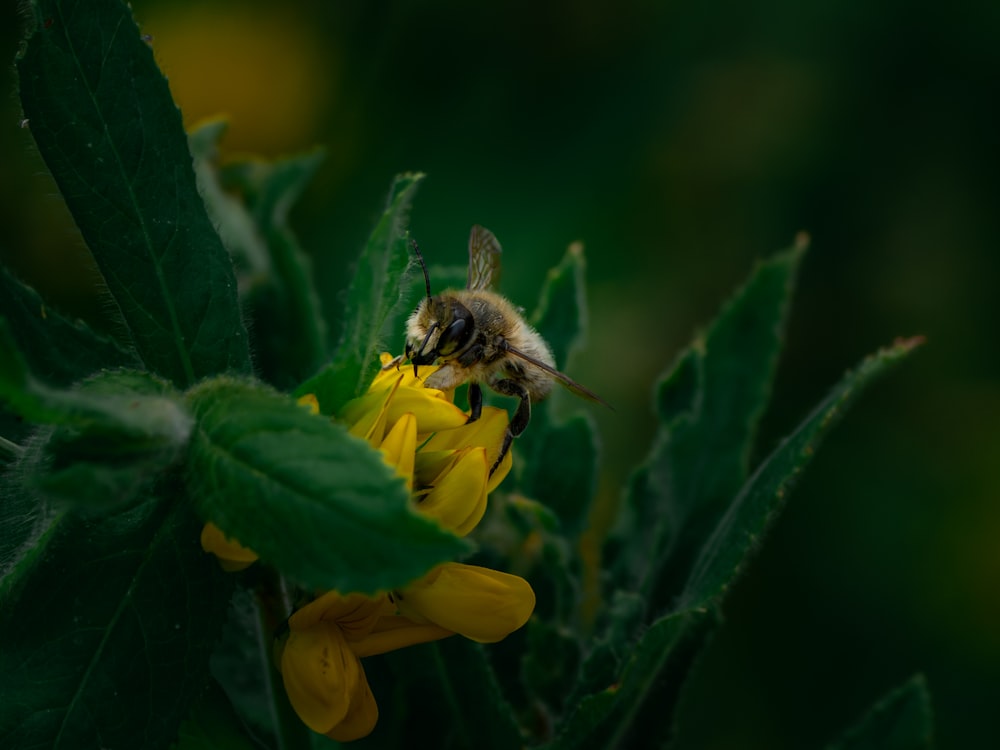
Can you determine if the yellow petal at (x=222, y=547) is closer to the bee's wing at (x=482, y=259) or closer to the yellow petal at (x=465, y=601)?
the yellow petal at (x=465, y=601)

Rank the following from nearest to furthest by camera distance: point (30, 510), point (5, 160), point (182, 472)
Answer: point (182, 472), point (30, 510), point (5, 160)

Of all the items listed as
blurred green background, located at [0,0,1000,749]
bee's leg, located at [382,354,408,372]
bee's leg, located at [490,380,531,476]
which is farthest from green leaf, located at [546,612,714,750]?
blurred green background, located at [0,0,1000,749]

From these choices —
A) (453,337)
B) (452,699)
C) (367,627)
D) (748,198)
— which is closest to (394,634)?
(367,627)

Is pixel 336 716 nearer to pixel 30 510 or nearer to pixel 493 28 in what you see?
pixel 30 510

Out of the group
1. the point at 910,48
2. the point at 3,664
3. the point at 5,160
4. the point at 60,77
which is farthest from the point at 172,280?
the point at 910,48

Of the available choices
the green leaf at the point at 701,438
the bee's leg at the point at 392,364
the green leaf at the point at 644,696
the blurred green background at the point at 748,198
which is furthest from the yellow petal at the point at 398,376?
the blurred green background at the point at 748,198

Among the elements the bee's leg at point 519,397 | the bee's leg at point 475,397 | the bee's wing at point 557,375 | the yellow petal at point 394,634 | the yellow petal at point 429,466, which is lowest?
the yellow petal at point 394,634

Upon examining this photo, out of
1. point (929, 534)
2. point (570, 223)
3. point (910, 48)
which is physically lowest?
point (929, 534)
